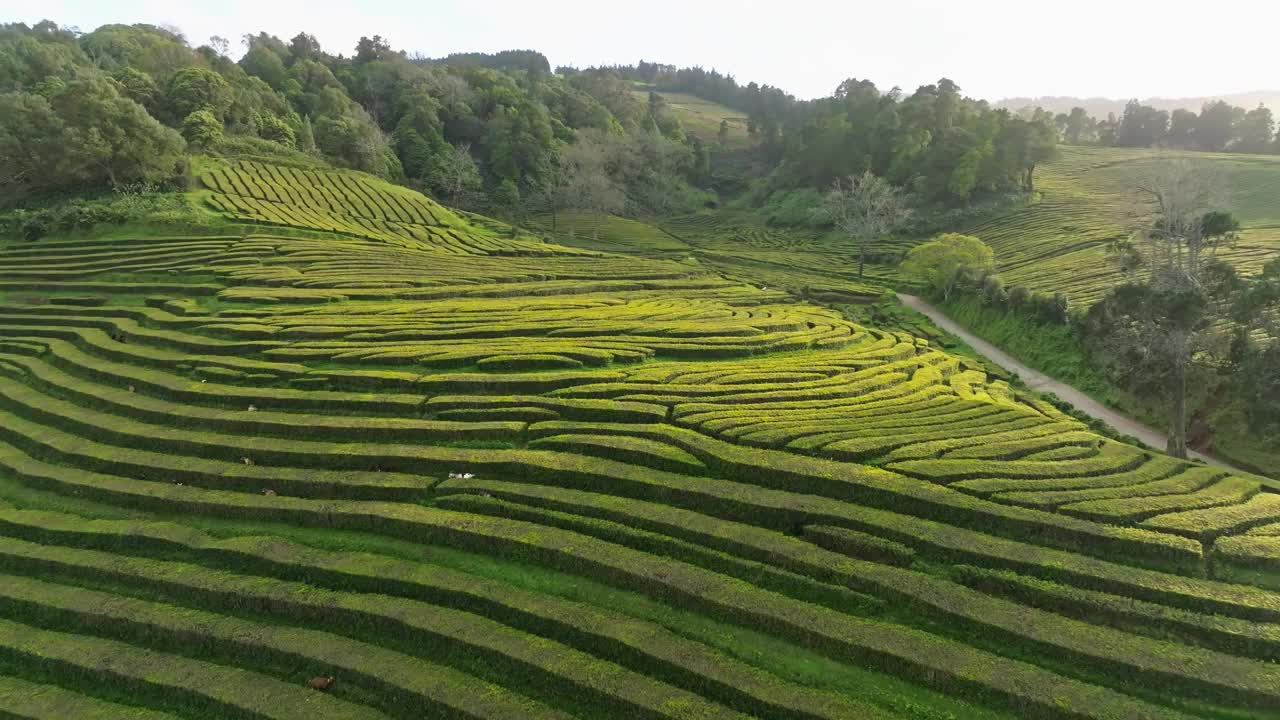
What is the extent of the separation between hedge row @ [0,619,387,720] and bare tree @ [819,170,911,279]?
5840 cm

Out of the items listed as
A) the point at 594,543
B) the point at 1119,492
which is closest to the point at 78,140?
the point at 594,543

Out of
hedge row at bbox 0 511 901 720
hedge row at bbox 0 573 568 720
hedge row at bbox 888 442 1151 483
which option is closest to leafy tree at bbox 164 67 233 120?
hedge row at bbox 0 511 901 720

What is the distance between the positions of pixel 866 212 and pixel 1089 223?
21058mm

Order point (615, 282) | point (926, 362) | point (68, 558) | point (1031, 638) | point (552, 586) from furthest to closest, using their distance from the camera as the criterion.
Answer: point (615, 282) < point (926, 362) < point (68, 558) < point (552, 586) < point (1031, 638)

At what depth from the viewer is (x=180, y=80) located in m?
70.2

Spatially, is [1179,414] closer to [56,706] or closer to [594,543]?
[594,543]

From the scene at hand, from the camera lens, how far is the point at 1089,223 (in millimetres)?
62219

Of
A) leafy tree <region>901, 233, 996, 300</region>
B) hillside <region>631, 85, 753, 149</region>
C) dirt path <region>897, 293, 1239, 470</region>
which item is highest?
hillside <region>631, 85, 753, 149</region>

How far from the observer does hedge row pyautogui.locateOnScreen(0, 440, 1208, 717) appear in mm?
11719

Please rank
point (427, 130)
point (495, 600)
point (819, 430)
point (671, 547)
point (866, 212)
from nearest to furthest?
1. point (495, 600)
2. point (671, 547)
3. point (819, 430)
4. point (866, 212)
5. point (427, 130)

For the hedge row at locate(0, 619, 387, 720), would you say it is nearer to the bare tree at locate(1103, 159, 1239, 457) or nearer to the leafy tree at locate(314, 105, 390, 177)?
the bare tree at locate(1103, 159, 1239, 457)

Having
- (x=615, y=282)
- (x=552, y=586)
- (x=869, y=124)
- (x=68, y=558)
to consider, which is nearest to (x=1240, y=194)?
(x=869, y=124)

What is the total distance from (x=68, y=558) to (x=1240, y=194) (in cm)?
9423

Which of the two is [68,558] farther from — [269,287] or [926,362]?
[926,362]
